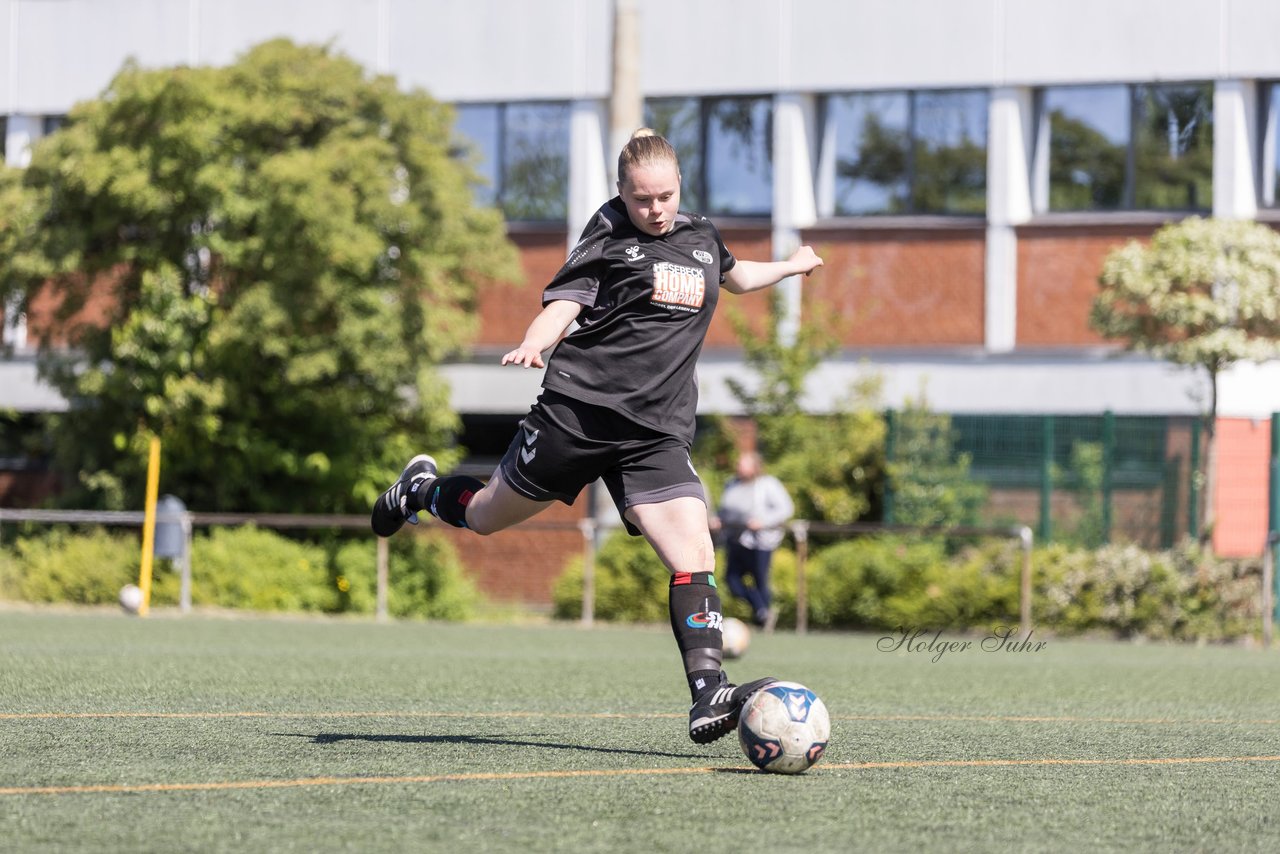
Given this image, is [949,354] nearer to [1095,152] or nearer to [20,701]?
[1095,152]

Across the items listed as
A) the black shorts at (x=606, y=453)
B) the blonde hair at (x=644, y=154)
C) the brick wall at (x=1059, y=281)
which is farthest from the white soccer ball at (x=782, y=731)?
the brick wall at (x=1059, y=281)

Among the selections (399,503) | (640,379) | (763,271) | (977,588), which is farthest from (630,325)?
(977,588)

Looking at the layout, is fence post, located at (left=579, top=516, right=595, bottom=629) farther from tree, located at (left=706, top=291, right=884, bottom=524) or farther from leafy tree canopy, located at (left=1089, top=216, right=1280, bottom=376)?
leafy tree canopy, located at (left=1089, top=216, right=1280, bottom=376)

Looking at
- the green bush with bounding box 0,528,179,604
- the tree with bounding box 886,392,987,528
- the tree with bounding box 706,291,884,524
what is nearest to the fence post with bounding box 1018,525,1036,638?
the tree with bounding box 886,392,987,528

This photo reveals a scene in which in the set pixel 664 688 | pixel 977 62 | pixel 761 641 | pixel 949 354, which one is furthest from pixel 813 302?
pixel 664 688

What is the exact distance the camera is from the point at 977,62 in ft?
80.0

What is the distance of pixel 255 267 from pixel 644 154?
628 inches

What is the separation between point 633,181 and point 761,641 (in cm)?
1113

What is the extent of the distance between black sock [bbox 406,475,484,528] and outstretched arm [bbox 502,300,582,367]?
0.98 meters

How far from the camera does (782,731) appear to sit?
6.04 meters

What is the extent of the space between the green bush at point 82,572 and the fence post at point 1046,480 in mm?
9248

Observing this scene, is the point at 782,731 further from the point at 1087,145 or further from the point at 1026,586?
the point at 1087,145

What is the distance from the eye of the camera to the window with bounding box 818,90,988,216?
24.7 meters

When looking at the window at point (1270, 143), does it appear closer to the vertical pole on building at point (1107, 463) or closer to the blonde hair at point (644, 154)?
the vertical pole on building at point (1107, 463)
